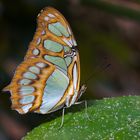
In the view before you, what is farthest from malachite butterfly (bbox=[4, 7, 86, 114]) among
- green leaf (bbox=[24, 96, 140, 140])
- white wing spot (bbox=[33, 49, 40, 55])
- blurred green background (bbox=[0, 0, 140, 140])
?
blurred green background (bbox=[0, 0, 140, 140])

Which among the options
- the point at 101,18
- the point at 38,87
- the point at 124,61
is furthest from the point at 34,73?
the point at 101,18

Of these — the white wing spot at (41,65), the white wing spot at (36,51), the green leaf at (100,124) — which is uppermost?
the white wing spot at (36,51)

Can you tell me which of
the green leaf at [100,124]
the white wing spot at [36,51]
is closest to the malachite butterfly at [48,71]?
the white wing spot at [36,51]

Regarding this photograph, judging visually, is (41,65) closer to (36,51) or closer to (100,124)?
(36,51)

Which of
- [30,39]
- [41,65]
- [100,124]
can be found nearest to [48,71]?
[41,65]

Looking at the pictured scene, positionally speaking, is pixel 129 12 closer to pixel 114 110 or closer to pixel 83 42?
pixel 83 42

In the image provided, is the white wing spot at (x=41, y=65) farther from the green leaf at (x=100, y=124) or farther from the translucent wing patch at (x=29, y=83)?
the green leaf at (x=100, y=124)

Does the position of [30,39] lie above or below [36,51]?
below
